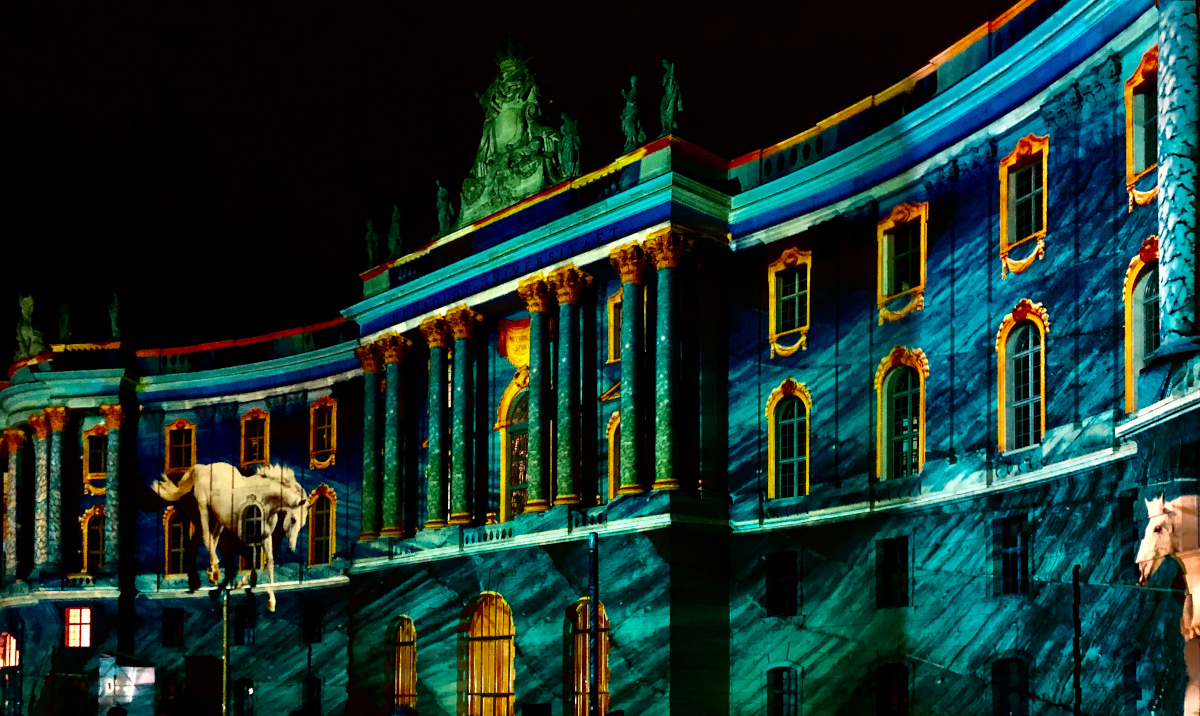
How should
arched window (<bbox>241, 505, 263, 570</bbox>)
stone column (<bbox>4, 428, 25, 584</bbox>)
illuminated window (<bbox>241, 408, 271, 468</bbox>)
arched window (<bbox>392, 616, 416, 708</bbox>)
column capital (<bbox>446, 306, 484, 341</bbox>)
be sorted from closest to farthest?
column capital (<bbox>446, 306, 484, 341</bbox>) → arched window (<bbox>392, 616, 416, 708</bbox>) → arched window (<bbox>241, 505, 263, 570</bbox>) → illuminated window (<bbox>241, 408, 271, 468</bbox>) → stone column (<bbox>4, 428, 25, 584</bbox>)

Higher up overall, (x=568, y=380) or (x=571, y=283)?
(x=571, y=283)

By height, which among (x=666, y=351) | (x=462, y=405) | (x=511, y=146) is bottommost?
(x=462, y=405)

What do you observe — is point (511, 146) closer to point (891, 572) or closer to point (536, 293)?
point (536, 293)

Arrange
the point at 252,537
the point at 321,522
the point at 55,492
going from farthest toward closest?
the point at 55,492 → the point at 252,537 → the point at 321,522

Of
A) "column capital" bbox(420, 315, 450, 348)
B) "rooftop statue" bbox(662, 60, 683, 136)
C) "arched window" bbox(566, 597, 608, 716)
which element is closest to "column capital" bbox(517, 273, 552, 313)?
"column capital" bbox(420, 315, 450, 348)

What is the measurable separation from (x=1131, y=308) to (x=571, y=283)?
17.9m

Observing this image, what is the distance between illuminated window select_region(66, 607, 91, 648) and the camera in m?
57.5

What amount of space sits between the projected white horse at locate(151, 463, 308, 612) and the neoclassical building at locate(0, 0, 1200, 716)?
8.2 inches

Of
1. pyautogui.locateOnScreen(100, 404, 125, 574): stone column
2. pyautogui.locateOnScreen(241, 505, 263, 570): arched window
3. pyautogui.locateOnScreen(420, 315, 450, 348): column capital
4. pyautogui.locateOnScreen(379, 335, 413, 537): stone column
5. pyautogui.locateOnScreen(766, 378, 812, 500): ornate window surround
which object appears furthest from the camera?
pyautogui.locateOnScreen(100, 404, 125, 574): stone column

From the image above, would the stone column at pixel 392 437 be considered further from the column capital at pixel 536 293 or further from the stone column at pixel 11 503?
the stone column at pixel 11 503

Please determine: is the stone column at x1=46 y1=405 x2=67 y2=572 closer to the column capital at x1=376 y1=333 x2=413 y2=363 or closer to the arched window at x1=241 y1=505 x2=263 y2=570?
the arched window at x1=241 y1=505 x2=263 y2=570

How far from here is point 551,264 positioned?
1636 inches

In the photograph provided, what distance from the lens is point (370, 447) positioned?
48125mm

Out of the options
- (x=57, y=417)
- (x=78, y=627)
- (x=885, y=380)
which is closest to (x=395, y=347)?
(x=885, y=380)
